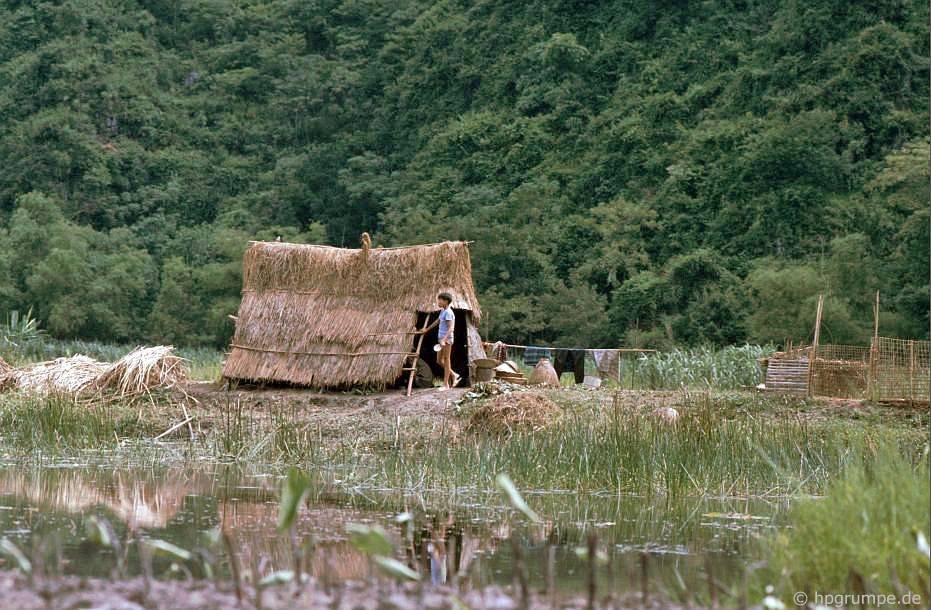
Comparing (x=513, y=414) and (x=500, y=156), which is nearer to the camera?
(x=513, y=414)

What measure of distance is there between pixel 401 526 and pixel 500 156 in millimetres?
31006

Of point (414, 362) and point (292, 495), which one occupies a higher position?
point (414, 362)

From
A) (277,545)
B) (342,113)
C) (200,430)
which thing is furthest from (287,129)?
(277,545)

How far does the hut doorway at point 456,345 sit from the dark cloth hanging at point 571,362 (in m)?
2.67

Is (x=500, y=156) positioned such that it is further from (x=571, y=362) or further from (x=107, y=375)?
(x=107, y=375)

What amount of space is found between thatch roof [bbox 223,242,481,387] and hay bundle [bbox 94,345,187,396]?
4.55 feet

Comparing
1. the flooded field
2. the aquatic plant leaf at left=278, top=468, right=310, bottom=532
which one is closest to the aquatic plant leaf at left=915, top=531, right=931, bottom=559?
the flooded field

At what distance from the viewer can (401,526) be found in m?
7.65

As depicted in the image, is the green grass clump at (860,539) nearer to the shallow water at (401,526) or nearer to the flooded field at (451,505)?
the flooded field at (451,505)

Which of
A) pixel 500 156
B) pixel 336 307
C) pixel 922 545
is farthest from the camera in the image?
pixel 500 156

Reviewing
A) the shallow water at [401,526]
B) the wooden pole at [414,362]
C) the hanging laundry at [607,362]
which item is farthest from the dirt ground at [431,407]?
the hanging laundry at [607,362]

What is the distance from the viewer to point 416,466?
33.3 ft

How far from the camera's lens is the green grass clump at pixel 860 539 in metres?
5.35

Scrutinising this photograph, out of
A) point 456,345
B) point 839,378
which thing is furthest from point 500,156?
point 839,378
